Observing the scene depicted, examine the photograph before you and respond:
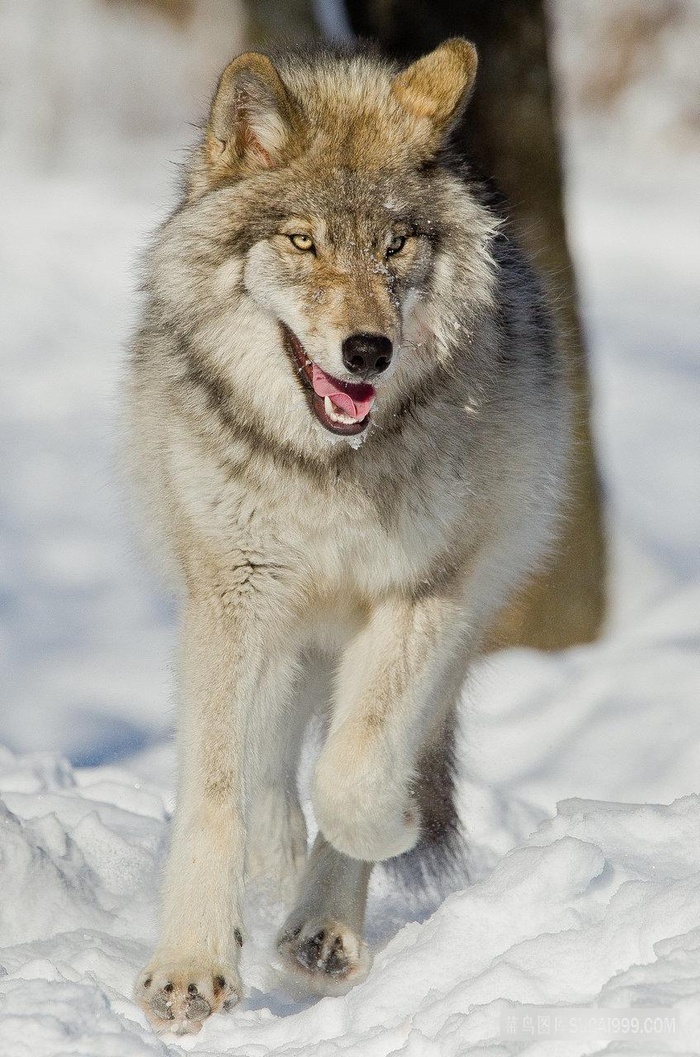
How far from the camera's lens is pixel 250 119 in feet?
9.87

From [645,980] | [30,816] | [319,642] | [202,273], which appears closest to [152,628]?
[30,816]

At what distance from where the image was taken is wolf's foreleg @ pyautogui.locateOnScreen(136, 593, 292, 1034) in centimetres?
276

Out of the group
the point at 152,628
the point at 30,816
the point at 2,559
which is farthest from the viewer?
the point at 2,559

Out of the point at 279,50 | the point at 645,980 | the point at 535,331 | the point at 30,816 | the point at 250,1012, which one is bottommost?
the point at 30,816

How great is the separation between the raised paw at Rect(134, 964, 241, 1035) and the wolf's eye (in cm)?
159

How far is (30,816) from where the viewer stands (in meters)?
4.12

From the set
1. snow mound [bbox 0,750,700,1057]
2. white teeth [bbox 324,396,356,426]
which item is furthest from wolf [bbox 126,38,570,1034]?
snow mound [bbox 0,750,700,1057]

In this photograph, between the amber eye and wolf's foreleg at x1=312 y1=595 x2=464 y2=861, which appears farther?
wolf's foreleg at x1=312 y1=595 x2=464 y2=861

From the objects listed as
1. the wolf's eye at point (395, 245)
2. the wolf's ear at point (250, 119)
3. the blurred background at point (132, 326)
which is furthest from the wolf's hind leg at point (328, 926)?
the wolf's ear at point (250, 119)

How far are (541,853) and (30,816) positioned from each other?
6.53 ft

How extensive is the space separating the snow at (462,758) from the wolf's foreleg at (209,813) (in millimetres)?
86

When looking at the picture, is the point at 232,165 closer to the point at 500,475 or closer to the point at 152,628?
the point at 500,475

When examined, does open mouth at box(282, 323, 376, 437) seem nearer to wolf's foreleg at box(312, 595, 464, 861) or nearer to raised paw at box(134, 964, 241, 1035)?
wolf's foreleg at box(312, 595, 464, 861)

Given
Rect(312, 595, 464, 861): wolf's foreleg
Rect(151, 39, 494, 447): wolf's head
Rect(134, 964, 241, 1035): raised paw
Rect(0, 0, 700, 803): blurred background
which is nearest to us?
Rect(134, 964, 241, 1035): raised paw
